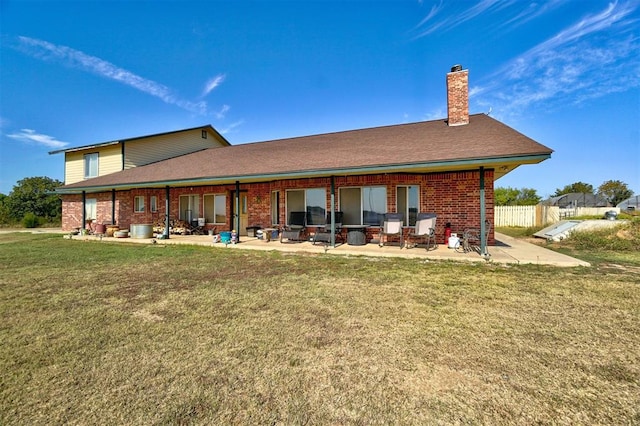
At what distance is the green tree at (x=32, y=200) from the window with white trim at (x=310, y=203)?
39.6 m

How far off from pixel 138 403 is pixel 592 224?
1518cm

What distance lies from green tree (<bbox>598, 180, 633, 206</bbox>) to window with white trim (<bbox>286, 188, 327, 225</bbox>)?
211 ft

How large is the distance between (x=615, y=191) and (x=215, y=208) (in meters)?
69.4

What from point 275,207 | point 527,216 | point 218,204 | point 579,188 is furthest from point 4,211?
point 579,188

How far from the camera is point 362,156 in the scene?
378 inches

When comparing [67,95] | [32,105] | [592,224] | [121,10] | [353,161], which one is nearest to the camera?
[353,161]

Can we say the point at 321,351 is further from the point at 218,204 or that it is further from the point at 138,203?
the point at 138,203

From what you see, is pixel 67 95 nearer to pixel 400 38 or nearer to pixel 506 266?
pixel 400 38

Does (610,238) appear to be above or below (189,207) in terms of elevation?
below

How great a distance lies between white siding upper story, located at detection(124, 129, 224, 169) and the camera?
1669 cm

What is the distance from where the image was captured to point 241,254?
845 cm

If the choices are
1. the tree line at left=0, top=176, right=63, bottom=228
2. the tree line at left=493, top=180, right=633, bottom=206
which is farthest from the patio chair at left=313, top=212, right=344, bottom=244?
the tree line at left=493, top=180, right=633, bottom=206

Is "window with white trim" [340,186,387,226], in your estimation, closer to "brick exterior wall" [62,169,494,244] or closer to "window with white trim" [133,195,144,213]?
"brick exterior wall" [62,169,494,244]

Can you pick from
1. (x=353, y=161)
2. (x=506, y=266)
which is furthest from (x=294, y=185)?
(x=506, y=266)
